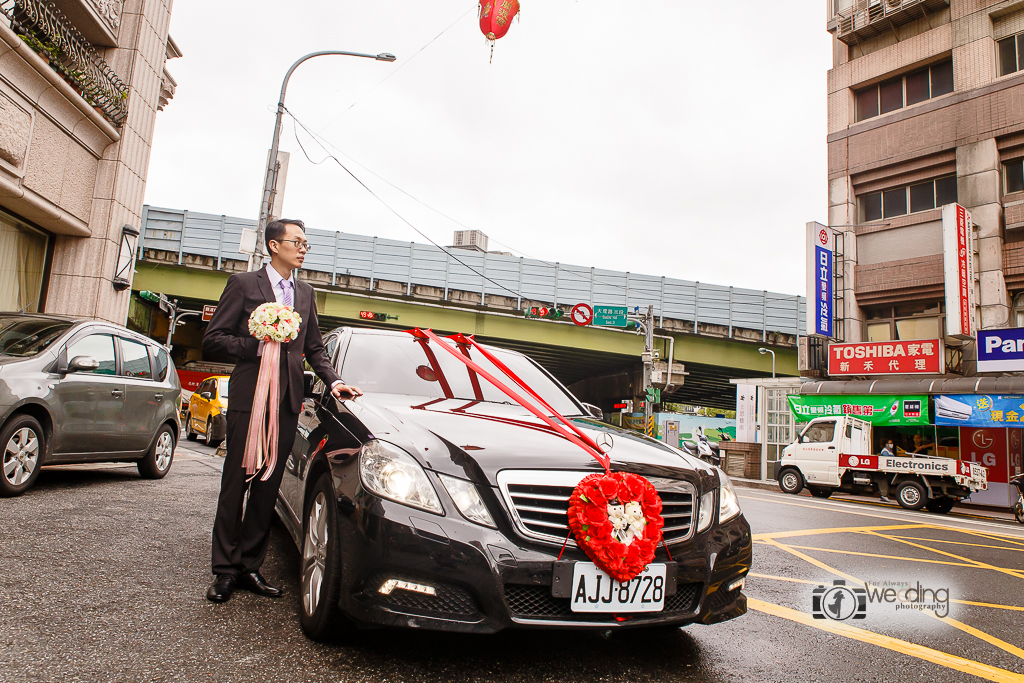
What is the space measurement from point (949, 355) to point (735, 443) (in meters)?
7.66

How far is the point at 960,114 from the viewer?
18.3m

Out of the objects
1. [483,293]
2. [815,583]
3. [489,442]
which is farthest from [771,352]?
[489,442]

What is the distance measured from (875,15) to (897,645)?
22.9 metres

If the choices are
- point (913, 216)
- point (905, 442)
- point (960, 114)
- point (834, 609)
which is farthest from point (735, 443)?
point (834, 609)

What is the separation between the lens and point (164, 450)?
7.09 metres

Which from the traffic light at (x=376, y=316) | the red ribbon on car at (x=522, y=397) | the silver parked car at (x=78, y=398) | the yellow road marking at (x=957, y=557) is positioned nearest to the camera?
the red ribbon on car at (x=522, y=397)

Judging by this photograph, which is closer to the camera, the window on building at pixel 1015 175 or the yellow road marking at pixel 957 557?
the yellow road marking at pixel 957 557

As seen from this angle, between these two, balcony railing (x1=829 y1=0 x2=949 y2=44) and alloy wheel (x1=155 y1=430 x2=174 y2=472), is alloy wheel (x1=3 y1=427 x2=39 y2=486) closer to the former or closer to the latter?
alloy wheel (x1=155 y1=430 x2=174 y2=472)

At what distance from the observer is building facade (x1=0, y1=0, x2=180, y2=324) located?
9.55m

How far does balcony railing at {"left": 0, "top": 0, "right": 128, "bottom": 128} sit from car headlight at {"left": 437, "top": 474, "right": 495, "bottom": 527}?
34.1ft

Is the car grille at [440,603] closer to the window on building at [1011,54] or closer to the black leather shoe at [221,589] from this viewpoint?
the black leather shoe at [221,589]

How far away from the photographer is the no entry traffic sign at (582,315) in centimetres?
2705

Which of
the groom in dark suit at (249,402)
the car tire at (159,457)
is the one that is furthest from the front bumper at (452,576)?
the car tire at (159,457)

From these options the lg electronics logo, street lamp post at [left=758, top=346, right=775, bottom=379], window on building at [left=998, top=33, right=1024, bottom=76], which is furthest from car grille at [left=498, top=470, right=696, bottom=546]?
street lamp post at [left=758, top=346, right=775, bottom=379]
